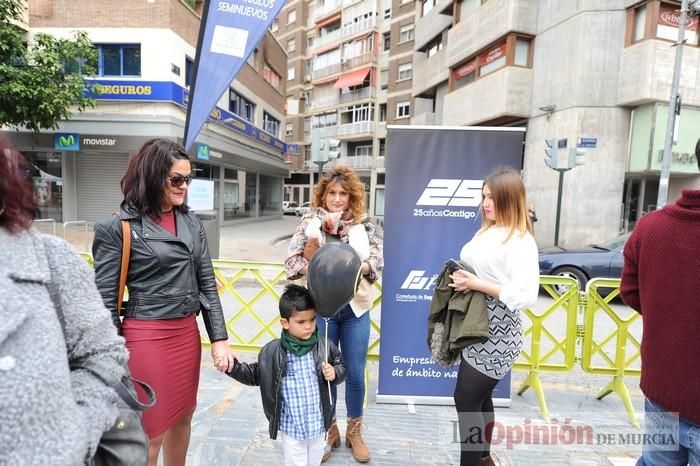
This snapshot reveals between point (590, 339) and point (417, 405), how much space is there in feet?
5.38

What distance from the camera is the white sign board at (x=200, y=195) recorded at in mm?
9953

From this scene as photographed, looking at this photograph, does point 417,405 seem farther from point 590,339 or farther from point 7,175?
point 7,175

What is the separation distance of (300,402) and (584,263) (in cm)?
755

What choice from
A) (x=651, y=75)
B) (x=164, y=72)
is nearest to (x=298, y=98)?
(x=164, y=72)

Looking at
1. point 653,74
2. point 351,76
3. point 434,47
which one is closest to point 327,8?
point 351,76

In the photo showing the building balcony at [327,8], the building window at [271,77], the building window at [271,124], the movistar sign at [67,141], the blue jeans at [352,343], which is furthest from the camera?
the building balcony at [327,8]

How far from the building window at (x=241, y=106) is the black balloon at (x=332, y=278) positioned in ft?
65.1

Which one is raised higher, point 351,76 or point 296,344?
point 351,76

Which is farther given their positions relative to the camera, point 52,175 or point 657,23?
point 52,175

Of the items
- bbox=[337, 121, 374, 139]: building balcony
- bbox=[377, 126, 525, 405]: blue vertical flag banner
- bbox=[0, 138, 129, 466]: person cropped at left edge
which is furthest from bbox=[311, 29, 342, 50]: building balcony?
bbox=[0, 138, 129, 466]: person cropped at left edge

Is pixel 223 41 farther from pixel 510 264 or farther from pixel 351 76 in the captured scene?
pixel 351 76

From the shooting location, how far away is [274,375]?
7.04 ft

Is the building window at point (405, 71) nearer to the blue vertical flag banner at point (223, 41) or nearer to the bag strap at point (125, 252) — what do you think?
the blue vertical flag banner at point (223, 41)

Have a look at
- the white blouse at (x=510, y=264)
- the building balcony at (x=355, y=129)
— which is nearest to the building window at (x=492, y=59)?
the white blouse at (x=510, y=264)
